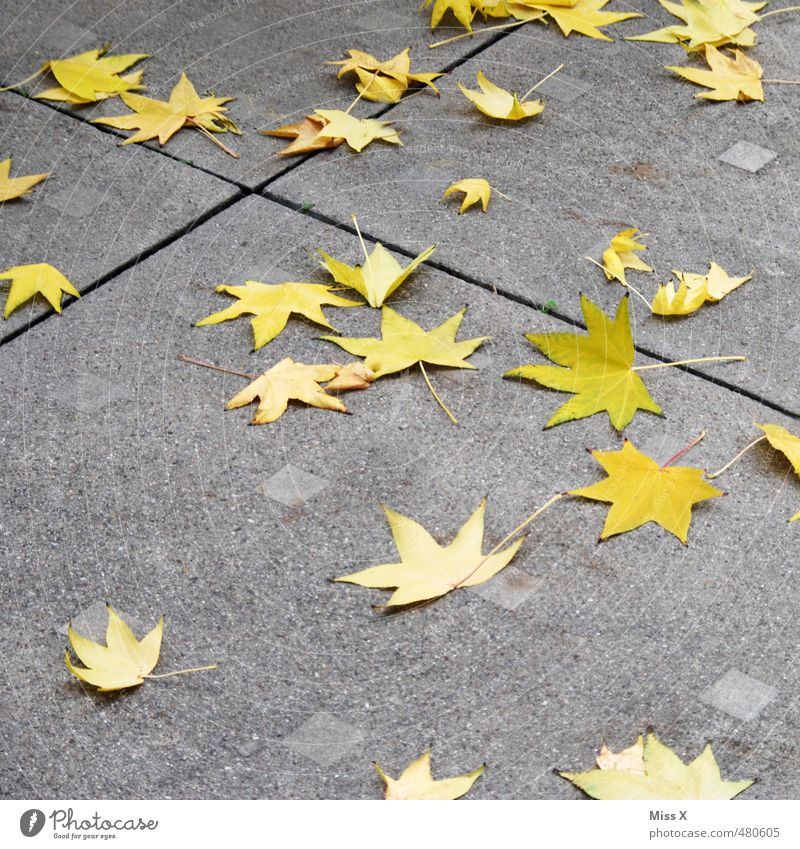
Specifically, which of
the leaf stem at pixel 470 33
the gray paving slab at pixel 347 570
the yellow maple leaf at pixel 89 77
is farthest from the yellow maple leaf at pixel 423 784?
the leaf stem at pixel 470 33

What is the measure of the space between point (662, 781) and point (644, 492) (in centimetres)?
62

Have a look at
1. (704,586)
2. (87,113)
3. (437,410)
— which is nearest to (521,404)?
(437,410)

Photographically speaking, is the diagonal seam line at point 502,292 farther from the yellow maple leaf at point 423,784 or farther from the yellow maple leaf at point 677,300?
the yellow maple leaf at point 423,784

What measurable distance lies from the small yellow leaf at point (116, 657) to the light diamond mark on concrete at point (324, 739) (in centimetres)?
28

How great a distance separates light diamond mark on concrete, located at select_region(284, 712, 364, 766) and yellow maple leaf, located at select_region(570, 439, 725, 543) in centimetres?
62

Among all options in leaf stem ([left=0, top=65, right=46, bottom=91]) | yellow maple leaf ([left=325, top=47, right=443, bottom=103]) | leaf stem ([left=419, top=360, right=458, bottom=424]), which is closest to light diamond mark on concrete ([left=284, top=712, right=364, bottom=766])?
leaf stem ([left=419, top=360, right=458, bottom=424])

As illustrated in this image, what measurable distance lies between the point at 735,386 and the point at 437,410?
64 centimetres

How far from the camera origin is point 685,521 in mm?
2143

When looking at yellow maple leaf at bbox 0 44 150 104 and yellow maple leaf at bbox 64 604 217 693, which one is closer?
yellow maple leaf at bbox 64 604 217 693

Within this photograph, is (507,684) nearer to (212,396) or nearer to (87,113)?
(212,396)

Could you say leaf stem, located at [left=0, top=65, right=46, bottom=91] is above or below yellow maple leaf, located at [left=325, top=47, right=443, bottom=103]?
above

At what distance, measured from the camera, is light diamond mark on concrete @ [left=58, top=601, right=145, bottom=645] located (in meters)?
1.94
